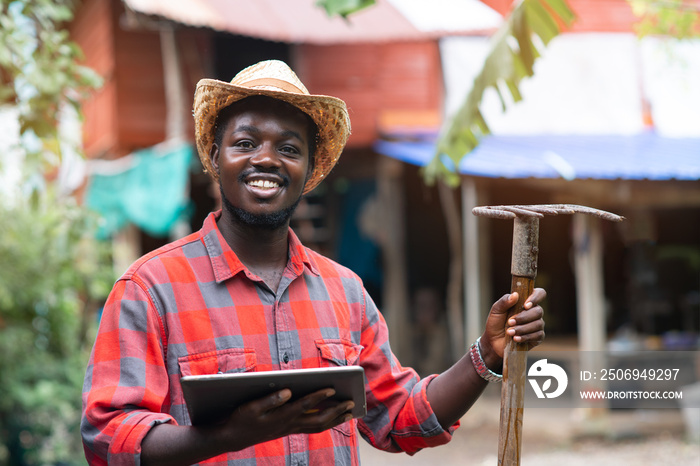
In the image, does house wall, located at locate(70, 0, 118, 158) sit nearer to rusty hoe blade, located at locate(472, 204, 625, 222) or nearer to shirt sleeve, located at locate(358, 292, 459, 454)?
shirt sleeve, located at locate(358, 292, 459, 454)

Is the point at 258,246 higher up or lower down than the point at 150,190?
lower down

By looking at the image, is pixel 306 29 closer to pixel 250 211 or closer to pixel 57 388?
pixel 57 388

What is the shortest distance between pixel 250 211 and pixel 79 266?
4851 millimetres

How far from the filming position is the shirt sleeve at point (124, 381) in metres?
1.75

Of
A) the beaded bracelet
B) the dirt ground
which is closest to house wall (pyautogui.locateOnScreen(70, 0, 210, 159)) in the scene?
the dirt ground

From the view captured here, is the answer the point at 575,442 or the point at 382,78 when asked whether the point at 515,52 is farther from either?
the point at 382,78

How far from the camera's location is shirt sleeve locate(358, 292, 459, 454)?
2.26 metres

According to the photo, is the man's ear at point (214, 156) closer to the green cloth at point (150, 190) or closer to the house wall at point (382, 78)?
the green cloth at point (150, 190)

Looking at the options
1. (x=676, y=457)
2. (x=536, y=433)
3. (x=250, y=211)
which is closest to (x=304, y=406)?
(x=250, y=211)

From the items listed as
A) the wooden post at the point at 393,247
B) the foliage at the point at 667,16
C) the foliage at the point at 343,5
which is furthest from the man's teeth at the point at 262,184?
the wooden post at the point at 393,247

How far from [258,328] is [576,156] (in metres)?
7.61

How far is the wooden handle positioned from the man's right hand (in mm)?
523

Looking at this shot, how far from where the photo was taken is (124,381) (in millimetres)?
1813

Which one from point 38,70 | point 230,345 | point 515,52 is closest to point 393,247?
point 515,52
